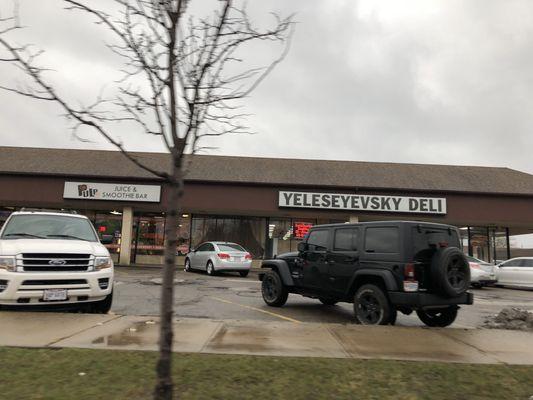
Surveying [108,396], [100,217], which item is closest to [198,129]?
[108,396]

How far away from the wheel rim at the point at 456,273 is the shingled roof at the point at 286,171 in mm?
17112

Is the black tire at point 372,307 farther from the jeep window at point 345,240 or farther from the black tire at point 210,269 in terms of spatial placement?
the black tire at point 210,269

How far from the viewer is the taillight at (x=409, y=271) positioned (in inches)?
289

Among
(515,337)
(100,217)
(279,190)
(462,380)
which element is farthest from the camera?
(100,217)

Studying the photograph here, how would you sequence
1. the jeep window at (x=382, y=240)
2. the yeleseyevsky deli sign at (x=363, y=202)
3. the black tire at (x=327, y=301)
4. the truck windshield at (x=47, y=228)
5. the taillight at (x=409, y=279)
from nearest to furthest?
the taillight at (x=409, y=279)
the jeep window at (x=382, y=240)
the truck windshield at (x=47, y=228)
the black tire at (x=327, y=301)
the yeleseyevsky deli sign at (x=363, y=202)

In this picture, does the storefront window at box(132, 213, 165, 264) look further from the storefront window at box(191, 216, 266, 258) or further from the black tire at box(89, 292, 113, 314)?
the black tire at box(89, 292, 113, 314)

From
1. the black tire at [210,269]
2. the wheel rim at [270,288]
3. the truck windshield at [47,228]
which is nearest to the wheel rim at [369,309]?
the wheel rim at [270,288]

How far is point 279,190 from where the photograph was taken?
24.5 meters

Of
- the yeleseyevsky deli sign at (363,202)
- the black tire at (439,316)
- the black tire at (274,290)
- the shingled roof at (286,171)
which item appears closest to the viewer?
the black tire at (439,316)

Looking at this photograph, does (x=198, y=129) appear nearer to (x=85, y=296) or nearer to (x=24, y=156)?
(x=85, y=296)

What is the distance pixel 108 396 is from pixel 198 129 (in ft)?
8.17

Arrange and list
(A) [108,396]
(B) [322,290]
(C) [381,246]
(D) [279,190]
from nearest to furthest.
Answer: (A) [108,396], (C) [381,246], (B) [322,290], (D) [279,190]

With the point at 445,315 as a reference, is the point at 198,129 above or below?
above

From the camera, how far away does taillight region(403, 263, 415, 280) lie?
7.33 m
